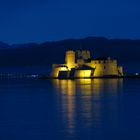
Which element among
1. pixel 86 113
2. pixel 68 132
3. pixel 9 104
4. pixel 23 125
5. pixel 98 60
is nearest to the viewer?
pixel 68 132

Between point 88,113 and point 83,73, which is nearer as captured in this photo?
point 88,113

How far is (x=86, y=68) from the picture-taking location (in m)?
45.5

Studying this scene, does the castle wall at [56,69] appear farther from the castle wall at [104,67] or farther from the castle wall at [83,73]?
the castle wall at [104,67]

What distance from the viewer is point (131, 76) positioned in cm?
4800

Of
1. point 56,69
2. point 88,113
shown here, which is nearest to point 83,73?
point 56,69

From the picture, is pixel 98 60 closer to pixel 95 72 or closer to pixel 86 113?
pixel 95 72

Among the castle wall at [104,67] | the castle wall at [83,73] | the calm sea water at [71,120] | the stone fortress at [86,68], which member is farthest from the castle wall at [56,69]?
the calm sea water at [71,120]

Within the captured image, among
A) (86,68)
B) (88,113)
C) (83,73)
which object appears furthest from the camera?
(83,73)

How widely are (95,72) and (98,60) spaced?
135cm

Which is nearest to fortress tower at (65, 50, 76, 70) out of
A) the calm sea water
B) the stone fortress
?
the stone fortress

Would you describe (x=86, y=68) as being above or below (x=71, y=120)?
above

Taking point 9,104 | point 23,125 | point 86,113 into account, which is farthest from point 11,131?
point 9,104

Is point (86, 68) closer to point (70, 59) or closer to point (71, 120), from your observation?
point (70, 59)

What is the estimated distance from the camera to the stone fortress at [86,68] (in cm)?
4519
